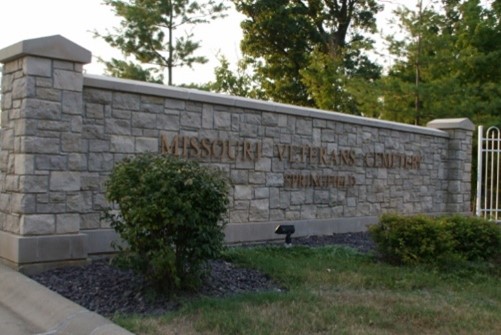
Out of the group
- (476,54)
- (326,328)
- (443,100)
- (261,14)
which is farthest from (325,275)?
(261,14)

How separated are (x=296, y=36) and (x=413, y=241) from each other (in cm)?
2187

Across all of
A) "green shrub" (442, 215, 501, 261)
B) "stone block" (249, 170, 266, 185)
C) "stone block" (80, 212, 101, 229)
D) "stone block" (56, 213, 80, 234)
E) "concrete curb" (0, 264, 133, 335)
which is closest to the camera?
"concrete curb" (0, 264, 133, 335)

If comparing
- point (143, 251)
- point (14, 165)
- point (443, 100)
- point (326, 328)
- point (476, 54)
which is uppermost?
point (476, 54)

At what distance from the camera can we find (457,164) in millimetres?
13859

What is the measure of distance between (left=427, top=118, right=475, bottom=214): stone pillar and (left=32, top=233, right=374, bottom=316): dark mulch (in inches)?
306

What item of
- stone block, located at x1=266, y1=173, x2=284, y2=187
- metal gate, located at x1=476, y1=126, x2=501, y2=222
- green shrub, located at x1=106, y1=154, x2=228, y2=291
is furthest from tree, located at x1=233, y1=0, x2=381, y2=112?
green shrub, located at x1=106, y1=154, x2=228, y2=291

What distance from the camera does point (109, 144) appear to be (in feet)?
25.8

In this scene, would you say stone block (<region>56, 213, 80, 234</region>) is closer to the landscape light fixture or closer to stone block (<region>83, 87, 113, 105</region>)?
Answer: stone block (<region>83, 87, 113, 105</region>)

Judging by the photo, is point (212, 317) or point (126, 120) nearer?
point (212, 317)

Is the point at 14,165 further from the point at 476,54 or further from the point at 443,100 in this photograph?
the point at 476,54

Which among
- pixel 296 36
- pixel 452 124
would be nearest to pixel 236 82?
pixel 296 36

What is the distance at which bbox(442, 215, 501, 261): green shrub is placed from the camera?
28.8ft

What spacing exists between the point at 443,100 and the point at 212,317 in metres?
14.4

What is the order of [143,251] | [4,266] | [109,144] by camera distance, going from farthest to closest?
[109,144] → [4,266] → [143,251]
